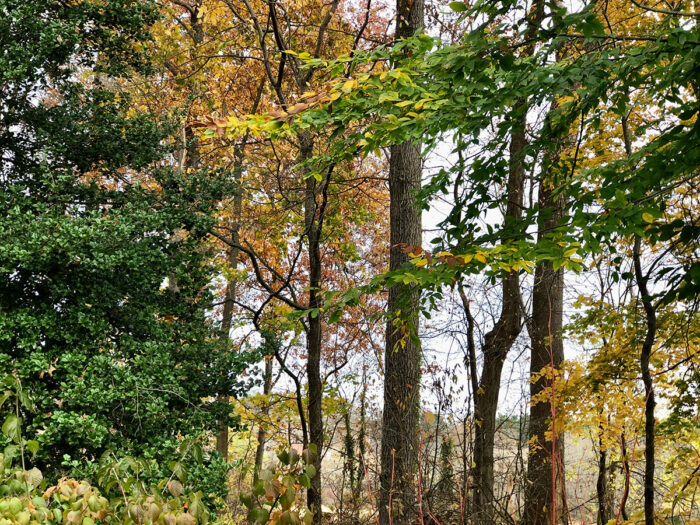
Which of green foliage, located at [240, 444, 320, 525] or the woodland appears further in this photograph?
the woodland

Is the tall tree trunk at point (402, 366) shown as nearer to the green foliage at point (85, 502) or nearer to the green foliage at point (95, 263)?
the green foliage at point (95, 263)

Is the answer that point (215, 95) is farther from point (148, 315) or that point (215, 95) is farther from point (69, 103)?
point (148, 315)

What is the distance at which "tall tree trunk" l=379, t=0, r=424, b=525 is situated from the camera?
5.21 m

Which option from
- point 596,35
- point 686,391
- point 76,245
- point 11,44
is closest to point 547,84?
point 596,35

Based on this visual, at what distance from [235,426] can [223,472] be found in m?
0.55

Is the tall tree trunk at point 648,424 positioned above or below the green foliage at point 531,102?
below

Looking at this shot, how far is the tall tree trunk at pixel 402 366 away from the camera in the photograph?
17.1 ft

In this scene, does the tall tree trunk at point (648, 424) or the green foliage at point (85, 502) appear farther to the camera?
the tall tree trunk at point (648, 424)

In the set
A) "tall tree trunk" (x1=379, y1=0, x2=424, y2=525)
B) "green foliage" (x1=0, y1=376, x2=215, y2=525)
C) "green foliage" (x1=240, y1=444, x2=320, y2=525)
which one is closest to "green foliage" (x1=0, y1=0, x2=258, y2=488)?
"tall tree trunk" (x1=379, y1=0, x2=424, y2=525)

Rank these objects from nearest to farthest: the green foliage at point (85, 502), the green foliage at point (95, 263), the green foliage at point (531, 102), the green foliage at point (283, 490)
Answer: the green foliage at point (283, 490) < the green foliage at point (85, 502) < the green foliage at point (531, 102) < the green foliage at point (95, 263)

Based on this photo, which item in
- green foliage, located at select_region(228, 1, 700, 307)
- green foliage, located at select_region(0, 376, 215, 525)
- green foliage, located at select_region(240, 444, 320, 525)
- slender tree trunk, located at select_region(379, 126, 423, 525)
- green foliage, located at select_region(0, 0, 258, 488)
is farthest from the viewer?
slender tree trunk, located at select_region(379, 126, 423, 525)

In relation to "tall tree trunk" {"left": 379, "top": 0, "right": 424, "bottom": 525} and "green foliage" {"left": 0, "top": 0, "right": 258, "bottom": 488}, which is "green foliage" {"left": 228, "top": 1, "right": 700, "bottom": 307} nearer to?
"tall tree trunk" {"left": 379, "top": 0, "right": 424, "bottom": 525}

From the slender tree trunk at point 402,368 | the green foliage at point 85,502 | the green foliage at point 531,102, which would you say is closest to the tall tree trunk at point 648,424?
the green foliage at point 531,102

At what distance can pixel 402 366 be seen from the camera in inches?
234
